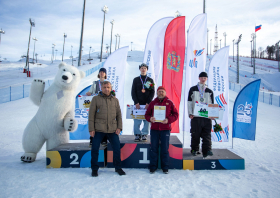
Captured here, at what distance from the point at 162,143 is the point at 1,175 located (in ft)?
8.30

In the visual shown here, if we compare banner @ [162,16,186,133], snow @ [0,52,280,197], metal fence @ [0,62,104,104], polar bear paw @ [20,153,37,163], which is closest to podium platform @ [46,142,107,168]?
snow @ [0,52,280,197]

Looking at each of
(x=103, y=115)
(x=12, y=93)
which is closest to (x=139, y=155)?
(x=103, y=115)

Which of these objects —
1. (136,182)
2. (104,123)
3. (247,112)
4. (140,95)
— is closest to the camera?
(136,182)

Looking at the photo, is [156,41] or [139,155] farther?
[156,41]

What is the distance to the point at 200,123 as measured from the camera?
331 centimetres

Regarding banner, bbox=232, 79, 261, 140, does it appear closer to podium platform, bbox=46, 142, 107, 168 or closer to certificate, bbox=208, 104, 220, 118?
certificate, bbox=208, 104, 220, 118

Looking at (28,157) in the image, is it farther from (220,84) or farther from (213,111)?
(220,84)

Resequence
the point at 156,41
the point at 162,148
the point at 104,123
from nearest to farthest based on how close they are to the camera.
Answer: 1. the point at 104,123
2. the point at 162,148
3. the point at 156,41

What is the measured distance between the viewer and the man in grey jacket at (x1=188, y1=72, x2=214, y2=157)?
3.27m

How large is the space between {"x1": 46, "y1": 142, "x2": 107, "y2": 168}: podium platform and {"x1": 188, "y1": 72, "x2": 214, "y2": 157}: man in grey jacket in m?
1.71

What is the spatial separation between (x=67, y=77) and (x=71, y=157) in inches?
57.5

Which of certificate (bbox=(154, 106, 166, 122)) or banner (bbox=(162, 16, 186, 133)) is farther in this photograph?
banner (bbox=(162, 16, 186, 133))

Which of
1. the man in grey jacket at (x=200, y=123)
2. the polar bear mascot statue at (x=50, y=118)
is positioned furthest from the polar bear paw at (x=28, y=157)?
the man in grey jacket at (x=200, y=123)

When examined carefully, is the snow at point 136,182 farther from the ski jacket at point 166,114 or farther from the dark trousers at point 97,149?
the ski jacket at point 166,114
